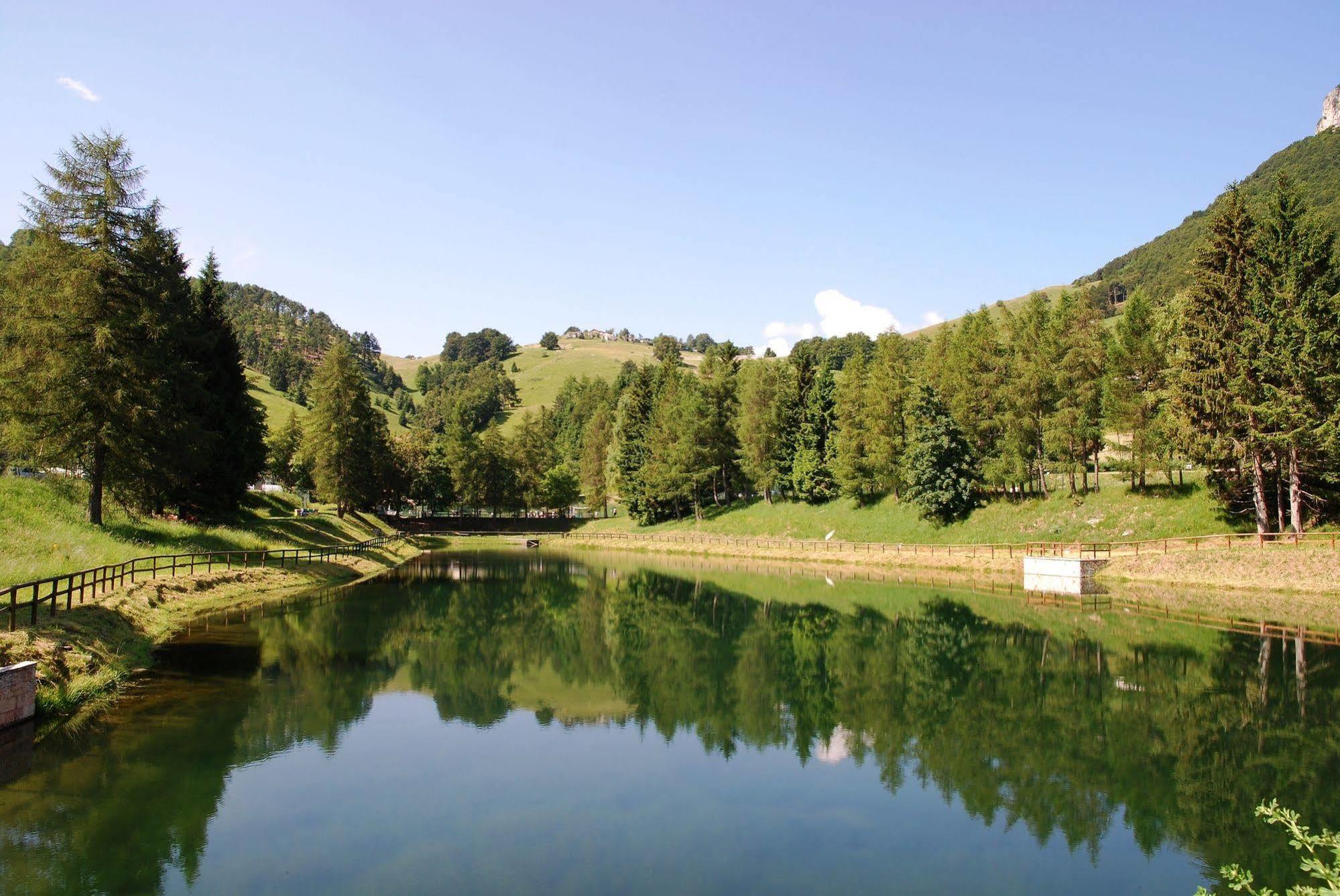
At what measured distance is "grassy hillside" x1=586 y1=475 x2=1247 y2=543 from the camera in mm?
45438

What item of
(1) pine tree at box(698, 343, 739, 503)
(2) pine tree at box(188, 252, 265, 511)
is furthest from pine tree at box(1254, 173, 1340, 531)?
(2) pine tree at box(188, 252, 265, 511)

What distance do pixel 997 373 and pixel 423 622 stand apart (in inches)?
1797

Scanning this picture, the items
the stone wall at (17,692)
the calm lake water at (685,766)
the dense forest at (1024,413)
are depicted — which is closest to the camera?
the calm lake water at (685,766)

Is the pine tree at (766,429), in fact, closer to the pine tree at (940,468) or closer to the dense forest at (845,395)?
the dense forest at (845,395)

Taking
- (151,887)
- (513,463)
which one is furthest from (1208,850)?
(513,463)

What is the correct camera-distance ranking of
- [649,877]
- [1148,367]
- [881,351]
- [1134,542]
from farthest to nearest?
[881,351], [1148,367], [1134,542], [649,877]

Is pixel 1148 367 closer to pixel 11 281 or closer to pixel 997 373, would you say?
pixel 997 373

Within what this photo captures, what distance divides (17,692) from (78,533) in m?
18.4

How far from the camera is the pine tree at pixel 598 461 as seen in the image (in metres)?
102

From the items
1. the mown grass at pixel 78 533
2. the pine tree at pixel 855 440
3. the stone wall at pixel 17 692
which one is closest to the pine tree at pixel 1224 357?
the pine tree at pixel 855 440

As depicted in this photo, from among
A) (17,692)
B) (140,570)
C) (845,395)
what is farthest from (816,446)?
(17,692)

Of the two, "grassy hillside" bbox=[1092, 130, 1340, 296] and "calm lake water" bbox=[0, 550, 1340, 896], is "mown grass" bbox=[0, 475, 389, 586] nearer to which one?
"calm lake water" bbox=[0, 550, 1340, 896]

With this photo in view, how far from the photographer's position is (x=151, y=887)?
1029cm

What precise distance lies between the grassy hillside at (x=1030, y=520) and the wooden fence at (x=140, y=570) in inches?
1468
